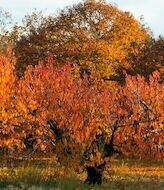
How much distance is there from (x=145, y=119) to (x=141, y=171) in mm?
6462

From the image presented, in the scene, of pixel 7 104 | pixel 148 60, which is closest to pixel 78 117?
pixel 7 104

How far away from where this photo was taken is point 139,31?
47875 millimetres

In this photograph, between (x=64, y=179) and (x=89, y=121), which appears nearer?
(x=89, y=121)

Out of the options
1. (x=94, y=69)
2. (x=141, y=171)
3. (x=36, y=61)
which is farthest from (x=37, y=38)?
(x=141, y=171)

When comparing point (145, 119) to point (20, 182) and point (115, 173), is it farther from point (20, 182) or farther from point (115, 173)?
point (20, 182)

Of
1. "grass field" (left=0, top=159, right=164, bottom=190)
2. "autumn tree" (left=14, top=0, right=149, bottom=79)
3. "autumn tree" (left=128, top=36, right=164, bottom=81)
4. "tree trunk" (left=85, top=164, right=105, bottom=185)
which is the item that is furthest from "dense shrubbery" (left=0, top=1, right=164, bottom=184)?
"autumn tree" (left=14, top=0, right=149, bottom=79)

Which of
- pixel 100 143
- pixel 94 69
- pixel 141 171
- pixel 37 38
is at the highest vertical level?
pixel 37 38

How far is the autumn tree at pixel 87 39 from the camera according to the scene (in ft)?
142

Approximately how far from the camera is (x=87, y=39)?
44406 millimetres

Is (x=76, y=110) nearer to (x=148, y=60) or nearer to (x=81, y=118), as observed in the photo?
(x=81, y=118)

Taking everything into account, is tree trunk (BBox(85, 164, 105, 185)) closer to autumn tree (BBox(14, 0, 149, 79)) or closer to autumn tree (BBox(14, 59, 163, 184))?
autumn tree (BBox(14, 59, 163, 184))

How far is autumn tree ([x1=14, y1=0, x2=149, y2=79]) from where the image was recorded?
142ft

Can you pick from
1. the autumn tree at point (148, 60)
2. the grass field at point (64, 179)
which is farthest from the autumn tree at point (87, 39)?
the grass field at point (64, 179)

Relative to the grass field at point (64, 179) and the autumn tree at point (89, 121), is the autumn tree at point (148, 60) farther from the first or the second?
the autumn tree at point (89, 121)
